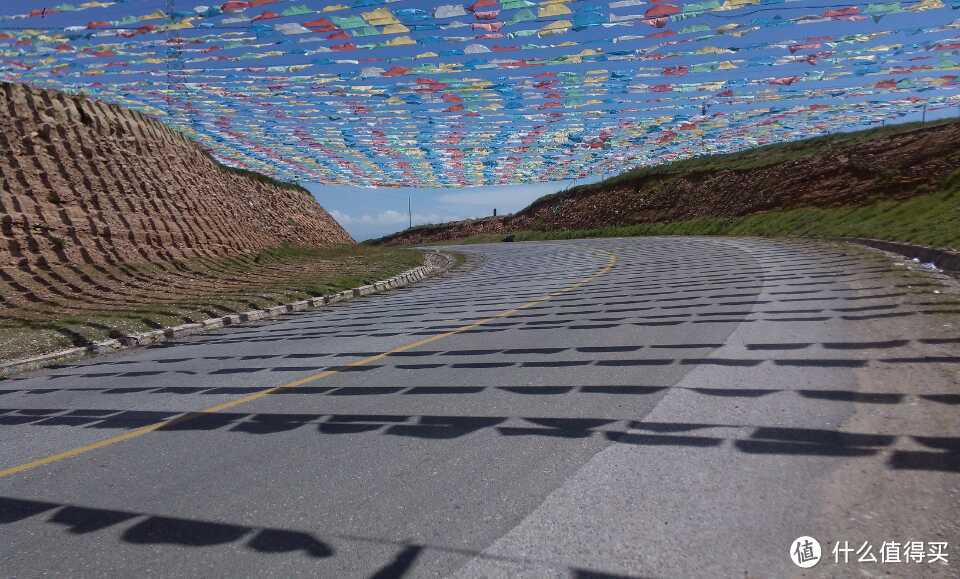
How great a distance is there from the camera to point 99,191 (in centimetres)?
1908

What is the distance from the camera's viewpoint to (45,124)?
1873cm

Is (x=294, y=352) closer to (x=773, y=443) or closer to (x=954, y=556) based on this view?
(x=773, y=443)

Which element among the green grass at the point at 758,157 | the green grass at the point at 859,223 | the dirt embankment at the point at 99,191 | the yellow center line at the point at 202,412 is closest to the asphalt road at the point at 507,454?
the yellow center line at the point at 202,412

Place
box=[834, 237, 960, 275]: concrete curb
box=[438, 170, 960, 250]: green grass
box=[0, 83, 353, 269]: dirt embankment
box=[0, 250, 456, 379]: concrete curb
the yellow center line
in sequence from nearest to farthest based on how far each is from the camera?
the yellow center line
box=[0, 250, 456, 379]: concrete curb
box=[834, 237, 960, 275]: concrete curb
box=[0, 83, 353, 269]: dirt embankment
box=[438, 170, 960, 250]: green grass

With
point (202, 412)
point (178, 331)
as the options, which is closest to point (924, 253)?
point (202, 412)

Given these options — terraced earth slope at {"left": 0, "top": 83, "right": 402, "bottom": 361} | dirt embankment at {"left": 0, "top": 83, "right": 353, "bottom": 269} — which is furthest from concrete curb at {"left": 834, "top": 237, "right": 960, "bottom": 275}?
dirt embankment at {"left": 0, "top": 83, "right": 353, "bottom": 269}

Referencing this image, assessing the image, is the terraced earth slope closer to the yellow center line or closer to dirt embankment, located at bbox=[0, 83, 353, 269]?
dirt embankment, located at bbox=[0, 83, 353, 269]

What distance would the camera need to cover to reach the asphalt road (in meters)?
2.94

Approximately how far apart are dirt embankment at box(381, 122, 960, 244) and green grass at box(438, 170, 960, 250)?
1.64m

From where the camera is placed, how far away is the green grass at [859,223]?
1875 centimetres

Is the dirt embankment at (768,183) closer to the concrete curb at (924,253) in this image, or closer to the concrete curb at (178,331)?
the concrete curb at (924,253)

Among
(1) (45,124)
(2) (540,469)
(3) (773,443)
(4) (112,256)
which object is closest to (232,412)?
(2) (540,469)

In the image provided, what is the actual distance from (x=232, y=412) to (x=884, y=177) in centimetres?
3751

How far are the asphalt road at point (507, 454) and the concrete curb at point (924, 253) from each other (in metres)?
5.54
